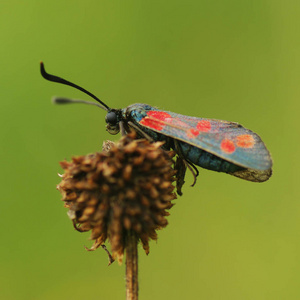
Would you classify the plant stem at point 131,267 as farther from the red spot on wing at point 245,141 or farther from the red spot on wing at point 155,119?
the red spot on wing at point 245,141

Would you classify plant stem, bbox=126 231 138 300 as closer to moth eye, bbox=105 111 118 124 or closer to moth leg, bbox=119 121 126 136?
moth leg, bbox=119 121 126 136

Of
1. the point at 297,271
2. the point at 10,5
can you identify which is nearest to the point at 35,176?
the point at 10,5

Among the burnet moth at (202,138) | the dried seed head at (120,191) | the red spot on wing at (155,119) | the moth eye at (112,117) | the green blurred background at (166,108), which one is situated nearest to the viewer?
the dried seed head at (120,191)

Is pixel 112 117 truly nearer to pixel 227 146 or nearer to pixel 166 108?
pixel 227 146

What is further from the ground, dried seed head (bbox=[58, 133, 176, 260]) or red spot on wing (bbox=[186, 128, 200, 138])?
red spot on wing (bbox=[186, 128, 200, 138])

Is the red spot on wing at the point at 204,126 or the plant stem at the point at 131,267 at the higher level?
the red spot on wing at the point at 204,126

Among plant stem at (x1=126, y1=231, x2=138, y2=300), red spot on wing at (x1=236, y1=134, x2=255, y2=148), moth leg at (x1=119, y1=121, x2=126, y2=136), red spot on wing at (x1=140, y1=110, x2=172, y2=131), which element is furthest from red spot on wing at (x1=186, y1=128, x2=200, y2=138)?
plant stem at (x1=126, y1=231, x2=138, y2=300)

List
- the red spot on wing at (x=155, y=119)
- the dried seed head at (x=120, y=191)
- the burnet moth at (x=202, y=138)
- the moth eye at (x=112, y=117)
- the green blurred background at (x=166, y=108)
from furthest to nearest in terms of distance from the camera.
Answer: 1. the green blurred background at (x=166, y=108)
2. the moth eye at (x=112, y=117)
3. the red spot on wing at (x=155, y=119)
4. the burnet moth at (x=202, y=138)
5. the dried seed head at (x=120, y=191)

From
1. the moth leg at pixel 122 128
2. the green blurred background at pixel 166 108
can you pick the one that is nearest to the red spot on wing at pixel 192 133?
the moth leg at pixel 122 128
